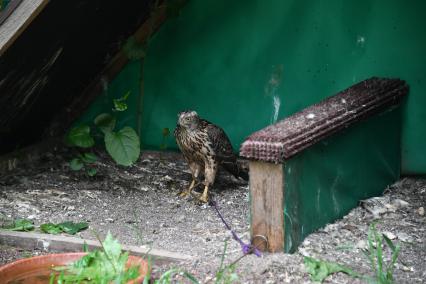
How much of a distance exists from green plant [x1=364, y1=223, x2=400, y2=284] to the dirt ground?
0.16 feet

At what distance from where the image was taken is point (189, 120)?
5.08m

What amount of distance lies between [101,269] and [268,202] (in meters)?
0.83

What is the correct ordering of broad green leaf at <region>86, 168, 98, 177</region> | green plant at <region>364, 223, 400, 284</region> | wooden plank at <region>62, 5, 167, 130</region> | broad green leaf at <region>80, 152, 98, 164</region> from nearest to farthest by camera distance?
1. green plant at <region>364, 223, 400, 284</region>
2. broad green leaf at <region>86, 168, 98, 177</region>
3. broad green leaf at <region>80, 152, 98, 164</region>
4. wooden plank at <region>62, 5, 167, 130</region>

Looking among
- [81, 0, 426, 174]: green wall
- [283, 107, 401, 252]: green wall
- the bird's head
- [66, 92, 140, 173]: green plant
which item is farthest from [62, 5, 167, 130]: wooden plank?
[283, 107, 401, 252]: green wall

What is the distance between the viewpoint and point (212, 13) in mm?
5637

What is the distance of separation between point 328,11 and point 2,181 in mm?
2434

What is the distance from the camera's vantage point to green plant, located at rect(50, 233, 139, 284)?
348 cm

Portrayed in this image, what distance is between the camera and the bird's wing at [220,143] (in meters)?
5.16

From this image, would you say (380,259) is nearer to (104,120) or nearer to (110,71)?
(104,120)

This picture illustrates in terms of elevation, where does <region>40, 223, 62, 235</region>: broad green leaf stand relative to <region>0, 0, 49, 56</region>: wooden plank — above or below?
below

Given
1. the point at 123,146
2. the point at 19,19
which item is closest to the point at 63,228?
the point at 123,146

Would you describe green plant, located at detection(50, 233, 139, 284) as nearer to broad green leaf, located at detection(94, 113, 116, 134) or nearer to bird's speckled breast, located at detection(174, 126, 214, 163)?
bird's speckled breast, located at detection(174, 126, 214, 163)

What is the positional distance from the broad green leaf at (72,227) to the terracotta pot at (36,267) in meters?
0.64

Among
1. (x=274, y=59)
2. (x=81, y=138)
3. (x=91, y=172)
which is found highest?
(x=274, y=59)
